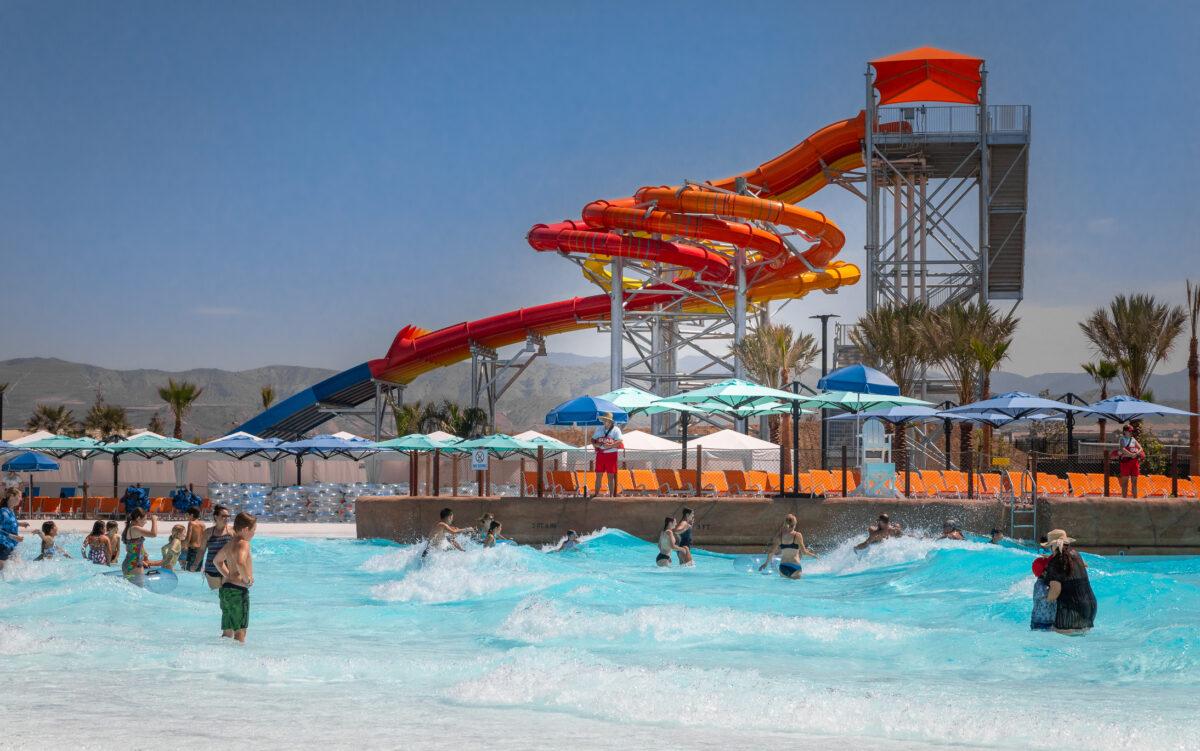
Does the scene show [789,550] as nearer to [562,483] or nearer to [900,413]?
[562,483]

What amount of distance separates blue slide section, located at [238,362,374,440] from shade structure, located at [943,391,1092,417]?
2262 cm

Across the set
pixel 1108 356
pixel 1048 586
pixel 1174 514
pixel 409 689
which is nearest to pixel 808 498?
pixel 1174 514

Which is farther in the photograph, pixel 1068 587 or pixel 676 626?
pixel 676 626

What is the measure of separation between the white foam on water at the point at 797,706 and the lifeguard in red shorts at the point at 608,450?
11839mm

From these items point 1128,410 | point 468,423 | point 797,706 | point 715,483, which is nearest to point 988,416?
point 1128,410

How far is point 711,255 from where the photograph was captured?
34281 mm

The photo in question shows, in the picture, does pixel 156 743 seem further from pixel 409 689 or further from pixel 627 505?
pixel 627 505

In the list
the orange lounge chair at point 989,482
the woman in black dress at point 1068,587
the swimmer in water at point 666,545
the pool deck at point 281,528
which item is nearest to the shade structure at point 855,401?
the orange lounge chair at point 989,482

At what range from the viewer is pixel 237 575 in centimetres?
990

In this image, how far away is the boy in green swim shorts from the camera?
972 cm

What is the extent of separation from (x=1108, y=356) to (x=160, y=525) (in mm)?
23069

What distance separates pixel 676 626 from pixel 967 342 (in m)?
18.8

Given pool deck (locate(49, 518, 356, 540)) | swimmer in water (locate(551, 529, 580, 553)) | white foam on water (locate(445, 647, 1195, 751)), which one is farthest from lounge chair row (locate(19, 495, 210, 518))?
white foam on water (locate(445, 647, 1195, 751))

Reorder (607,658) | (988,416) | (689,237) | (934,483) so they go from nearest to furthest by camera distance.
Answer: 1. (607,658)
2. (934,483)
3. (988,416)
4. (689,237)
